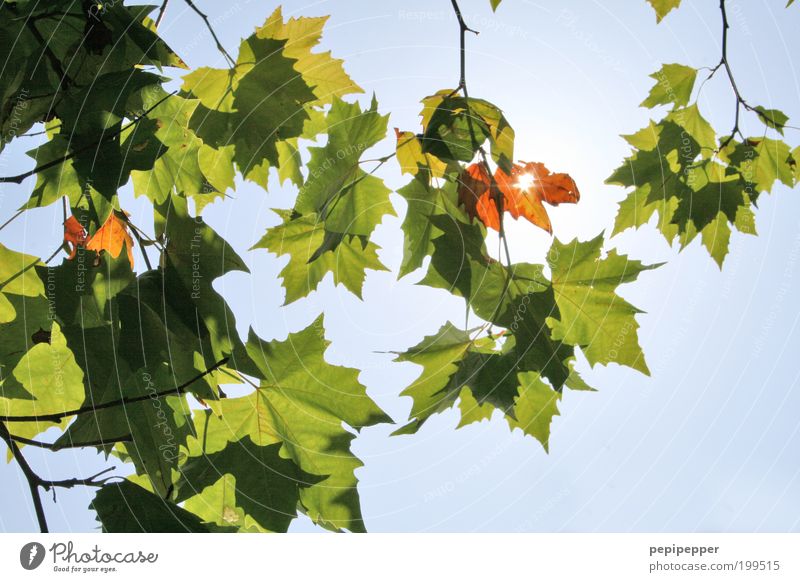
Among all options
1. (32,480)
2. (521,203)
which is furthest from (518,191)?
(32,480)

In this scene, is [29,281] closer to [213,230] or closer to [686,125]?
[213,230]

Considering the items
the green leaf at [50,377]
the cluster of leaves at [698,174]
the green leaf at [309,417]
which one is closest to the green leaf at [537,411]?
the green leaf at [309,417]

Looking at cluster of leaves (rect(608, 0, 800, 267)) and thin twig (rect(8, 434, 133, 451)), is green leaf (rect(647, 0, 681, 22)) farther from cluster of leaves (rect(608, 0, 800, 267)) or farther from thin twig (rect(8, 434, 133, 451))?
thin twig (rect(8, 434, 133, 451))

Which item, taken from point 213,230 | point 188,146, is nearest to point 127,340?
point 213,230

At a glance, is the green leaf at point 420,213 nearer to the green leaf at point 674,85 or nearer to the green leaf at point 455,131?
the green leaf at point 455,131

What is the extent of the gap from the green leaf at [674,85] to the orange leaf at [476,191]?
0.27 m

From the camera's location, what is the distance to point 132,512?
454mm

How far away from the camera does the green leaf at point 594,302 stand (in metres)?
0.51

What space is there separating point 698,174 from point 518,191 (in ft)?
0.74

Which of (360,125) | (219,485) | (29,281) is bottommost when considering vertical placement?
(219,485)

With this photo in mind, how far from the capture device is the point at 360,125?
1.85ft

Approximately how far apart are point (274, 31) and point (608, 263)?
1.22 ft

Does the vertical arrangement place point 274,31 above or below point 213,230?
above

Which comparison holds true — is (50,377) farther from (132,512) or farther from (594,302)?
(594,302)
